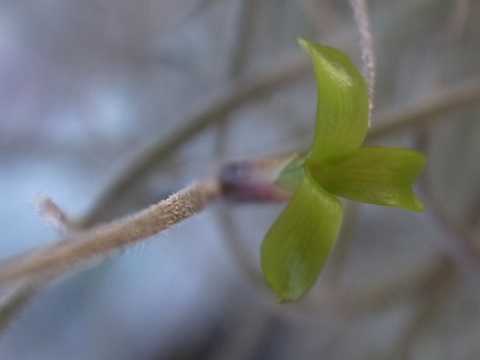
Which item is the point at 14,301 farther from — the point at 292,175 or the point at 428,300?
the point at 428,300

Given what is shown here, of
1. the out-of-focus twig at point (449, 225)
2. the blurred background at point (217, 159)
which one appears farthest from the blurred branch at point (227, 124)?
the out-of-focus twig at point (449, 225)

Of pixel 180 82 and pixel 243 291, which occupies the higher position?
pixel 180 82

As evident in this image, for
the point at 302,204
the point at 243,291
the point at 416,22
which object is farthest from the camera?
the point at 243,291

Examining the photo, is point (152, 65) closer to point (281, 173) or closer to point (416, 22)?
point (416, 22)

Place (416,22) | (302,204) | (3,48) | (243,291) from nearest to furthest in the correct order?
(302,204) < (416,22) < (3,48) < (243,291)

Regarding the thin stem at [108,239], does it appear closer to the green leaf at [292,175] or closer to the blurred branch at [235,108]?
the green leaf at [292,175]

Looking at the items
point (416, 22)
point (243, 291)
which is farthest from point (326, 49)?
point (243, 291)

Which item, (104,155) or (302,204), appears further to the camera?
(104,155)

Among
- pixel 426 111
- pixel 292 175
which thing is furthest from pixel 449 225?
pixel 292 175
